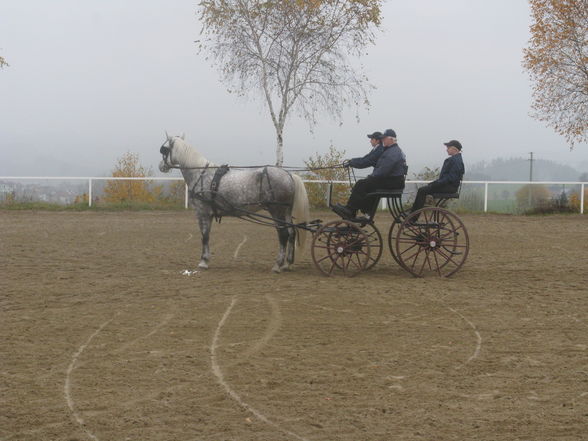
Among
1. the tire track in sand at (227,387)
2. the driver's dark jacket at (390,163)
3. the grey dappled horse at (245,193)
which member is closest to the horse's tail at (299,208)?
the grey dappled horse at (245,193)

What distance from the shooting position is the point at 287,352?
6.39 m

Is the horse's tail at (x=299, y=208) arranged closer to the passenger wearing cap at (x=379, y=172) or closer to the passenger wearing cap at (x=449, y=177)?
the passenger wearing cap at (x=379, y=172)

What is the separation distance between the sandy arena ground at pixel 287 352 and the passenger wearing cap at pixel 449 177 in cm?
132

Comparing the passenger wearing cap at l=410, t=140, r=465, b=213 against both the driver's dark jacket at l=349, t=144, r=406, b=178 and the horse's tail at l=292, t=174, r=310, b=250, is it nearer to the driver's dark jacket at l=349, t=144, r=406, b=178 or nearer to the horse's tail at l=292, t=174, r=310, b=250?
the driver's dark jacket at l=349, t=144, r=406, b=178

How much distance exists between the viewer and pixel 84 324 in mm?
7434

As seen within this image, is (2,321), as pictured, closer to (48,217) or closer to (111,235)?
(111,235)

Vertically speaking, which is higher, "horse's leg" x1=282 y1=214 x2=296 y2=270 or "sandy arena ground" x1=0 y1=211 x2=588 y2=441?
"horse's leg" x1=282 y1=214 x2=296 y2=270

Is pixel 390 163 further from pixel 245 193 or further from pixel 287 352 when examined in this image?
pixel 287 352

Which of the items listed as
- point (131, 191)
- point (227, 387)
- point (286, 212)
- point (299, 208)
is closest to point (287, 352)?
point (227, 387)

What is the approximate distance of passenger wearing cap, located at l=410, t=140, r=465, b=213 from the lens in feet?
34.4

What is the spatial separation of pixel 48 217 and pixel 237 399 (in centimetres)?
1827

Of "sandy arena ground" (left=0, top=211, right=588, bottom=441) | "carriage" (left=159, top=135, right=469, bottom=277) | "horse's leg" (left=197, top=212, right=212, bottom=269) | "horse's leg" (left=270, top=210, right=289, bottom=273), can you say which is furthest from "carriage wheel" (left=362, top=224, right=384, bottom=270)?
"horse's leg" (left=197, top=212, right=212, bottom=269)

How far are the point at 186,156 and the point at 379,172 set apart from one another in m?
3.14

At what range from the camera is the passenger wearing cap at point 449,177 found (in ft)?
34.4
